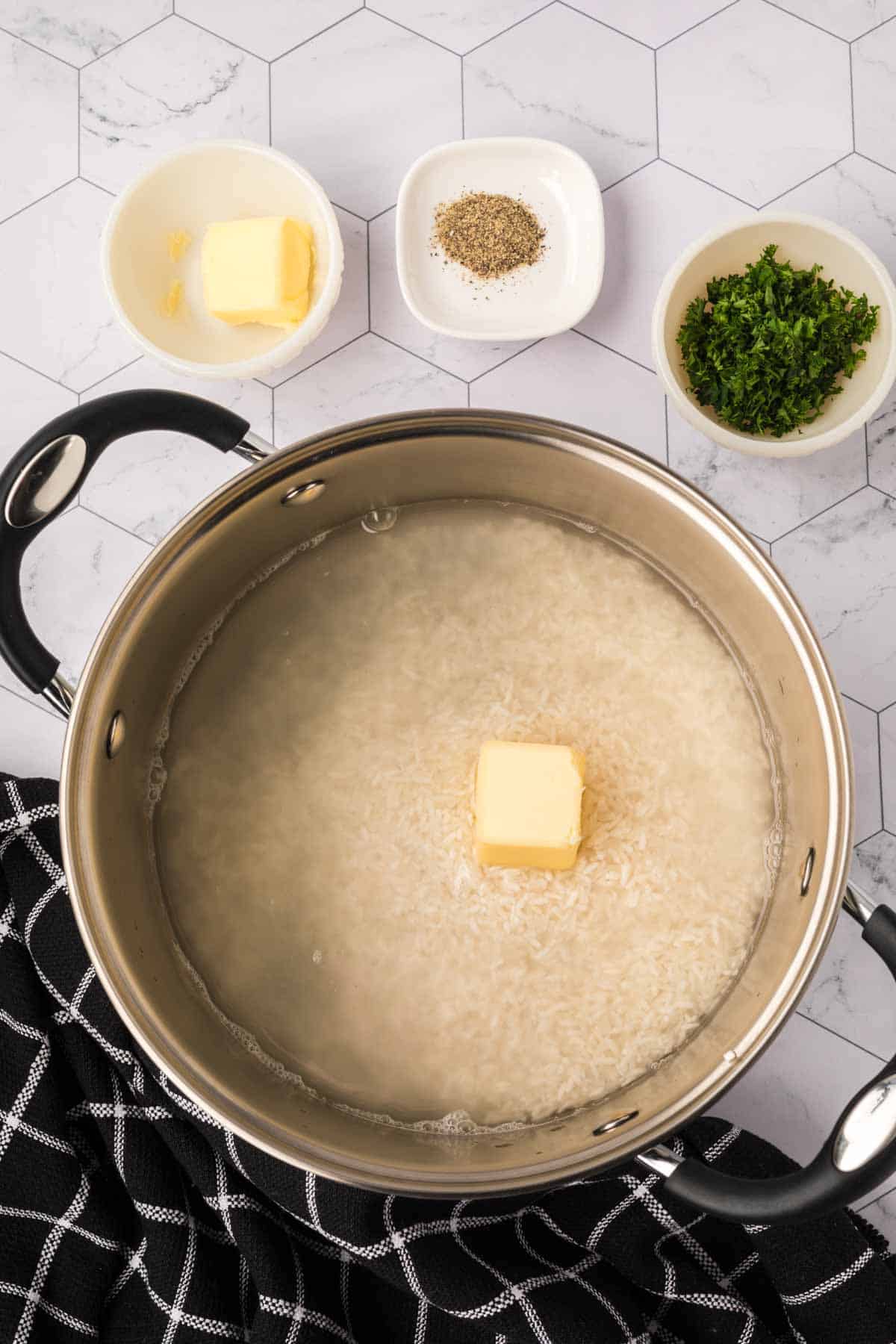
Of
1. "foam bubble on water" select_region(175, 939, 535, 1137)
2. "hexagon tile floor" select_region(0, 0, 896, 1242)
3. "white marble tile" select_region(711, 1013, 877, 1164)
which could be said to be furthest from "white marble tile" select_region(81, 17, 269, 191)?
"white marble tile" select_region(711, 1013, 877, 1164)

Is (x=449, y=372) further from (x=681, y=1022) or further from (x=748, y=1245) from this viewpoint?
(x=748, y=1245)

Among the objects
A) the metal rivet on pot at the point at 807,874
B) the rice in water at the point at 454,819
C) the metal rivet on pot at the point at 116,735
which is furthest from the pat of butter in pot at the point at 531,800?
the metal rivet on pot at the point at 116,735

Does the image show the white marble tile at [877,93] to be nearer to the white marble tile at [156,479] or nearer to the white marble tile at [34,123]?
the white marble tile at [156,479]

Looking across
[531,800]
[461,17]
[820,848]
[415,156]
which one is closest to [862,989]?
[820,848]

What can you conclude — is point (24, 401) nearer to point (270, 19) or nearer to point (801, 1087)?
point (270, 19)

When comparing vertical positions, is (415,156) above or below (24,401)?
above
